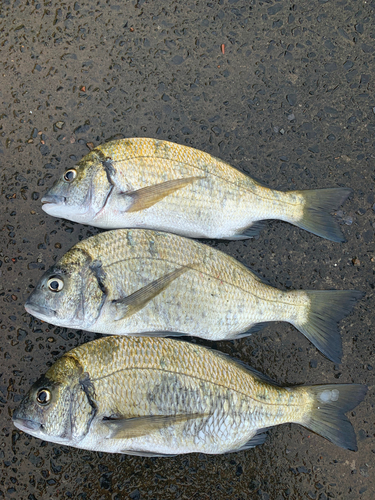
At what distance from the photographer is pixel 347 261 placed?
293 centimetres

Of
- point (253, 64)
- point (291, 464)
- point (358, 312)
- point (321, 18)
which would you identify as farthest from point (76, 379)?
point (321, 18)

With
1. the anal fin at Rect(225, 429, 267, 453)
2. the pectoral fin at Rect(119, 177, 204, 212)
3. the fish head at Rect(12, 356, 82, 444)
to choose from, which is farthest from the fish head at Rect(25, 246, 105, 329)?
the anal fin at Rect(225, 429, 267, 453)

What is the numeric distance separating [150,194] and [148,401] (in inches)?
50.2

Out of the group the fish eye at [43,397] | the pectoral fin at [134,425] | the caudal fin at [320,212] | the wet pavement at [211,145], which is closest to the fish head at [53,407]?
the fish eye at [43,397]

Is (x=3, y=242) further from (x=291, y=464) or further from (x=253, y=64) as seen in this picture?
(x=291, y=464)

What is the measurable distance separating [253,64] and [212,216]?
4.36 feet

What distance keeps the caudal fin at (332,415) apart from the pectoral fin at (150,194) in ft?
5.41

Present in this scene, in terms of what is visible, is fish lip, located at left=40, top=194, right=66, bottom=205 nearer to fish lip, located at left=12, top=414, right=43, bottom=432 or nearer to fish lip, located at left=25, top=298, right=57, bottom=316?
fish lip, located at left=25, top=298, right=57, bottom=316

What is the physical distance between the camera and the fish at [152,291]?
7.52 feet

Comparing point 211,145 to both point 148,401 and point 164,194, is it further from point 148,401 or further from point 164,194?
point 148,401

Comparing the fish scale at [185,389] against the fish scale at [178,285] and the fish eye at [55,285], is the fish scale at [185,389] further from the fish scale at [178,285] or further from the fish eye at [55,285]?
the fish eye at [55,285]

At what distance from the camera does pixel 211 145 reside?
113 inches

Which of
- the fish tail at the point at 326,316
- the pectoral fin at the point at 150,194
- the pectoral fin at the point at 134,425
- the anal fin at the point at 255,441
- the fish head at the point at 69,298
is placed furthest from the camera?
the fish tail at the point at 326,316

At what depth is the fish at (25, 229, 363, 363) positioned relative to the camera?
90.3 inches
